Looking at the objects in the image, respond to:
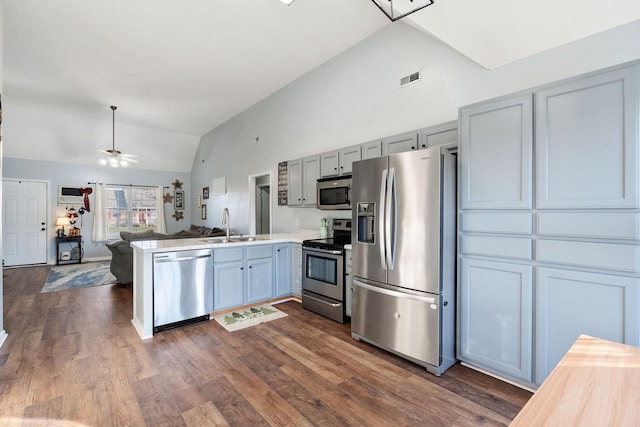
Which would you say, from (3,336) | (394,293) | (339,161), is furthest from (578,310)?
(3,336)

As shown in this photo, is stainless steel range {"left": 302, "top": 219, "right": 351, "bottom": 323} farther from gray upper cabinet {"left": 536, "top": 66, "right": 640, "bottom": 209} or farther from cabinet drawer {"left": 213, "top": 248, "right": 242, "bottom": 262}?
gray upper cabinet {"left": 536, "top": 66, "right": 640, "bottom": 209}

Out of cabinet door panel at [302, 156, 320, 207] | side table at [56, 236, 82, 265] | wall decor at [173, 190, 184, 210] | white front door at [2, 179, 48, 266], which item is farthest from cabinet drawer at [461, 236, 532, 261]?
white front door at [2, 179, 48, 266]

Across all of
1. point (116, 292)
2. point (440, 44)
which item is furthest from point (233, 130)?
point (440, 44)

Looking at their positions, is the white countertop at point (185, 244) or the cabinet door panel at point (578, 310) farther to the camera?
the white countertop at point (185, 244)

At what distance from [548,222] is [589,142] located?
1.74 feet

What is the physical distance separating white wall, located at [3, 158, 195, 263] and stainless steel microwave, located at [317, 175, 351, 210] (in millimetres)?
6843

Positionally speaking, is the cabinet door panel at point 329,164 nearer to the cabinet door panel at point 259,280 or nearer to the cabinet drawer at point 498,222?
the cabinet door panel at point 259,280

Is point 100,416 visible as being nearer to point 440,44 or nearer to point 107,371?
point 107,371

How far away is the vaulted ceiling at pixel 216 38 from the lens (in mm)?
2111

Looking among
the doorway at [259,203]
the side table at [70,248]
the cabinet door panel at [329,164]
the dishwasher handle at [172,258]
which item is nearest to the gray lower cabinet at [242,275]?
the dishwasher handle at [172,258]

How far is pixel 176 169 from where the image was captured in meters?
9.20

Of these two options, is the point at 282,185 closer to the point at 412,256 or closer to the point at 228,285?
the point at 228,285

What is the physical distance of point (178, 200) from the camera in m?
9.31

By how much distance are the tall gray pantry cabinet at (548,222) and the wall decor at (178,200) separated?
885 cm
